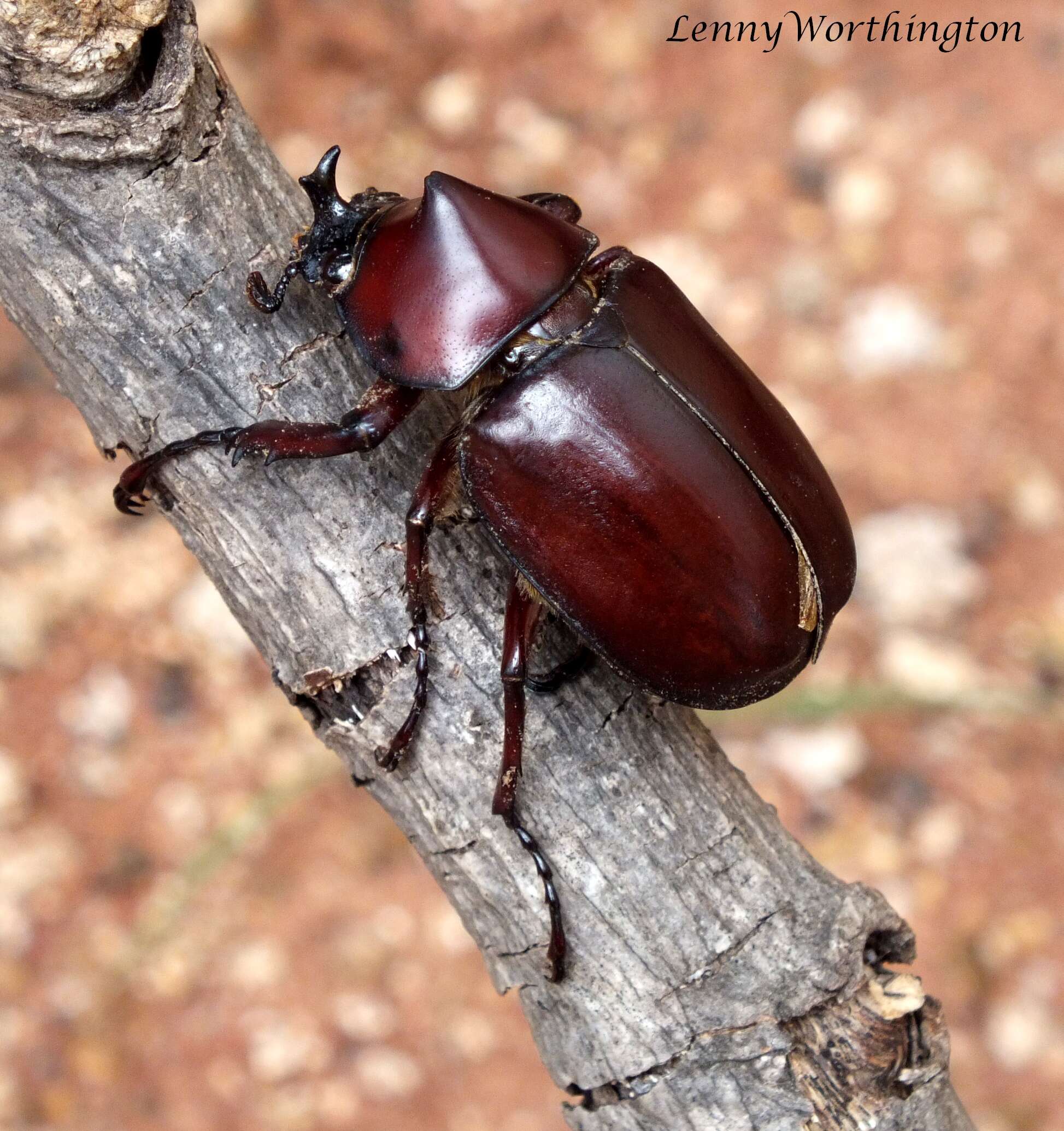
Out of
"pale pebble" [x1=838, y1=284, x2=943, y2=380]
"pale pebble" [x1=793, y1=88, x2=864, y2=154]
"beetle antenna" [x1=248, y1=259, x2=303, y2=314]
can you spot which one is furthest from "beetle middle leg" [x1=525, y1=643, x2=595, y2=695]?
"pale pebble" [x1=793, y1=88, x2=864, y2=154]

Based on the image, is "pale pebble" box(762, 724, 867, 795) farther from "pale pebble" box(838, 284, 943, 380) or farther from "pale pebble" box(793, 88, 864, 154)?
"pale pebble" box(793, 88, 864, 154)

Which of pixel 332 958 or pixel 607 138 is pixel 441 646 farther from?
pixel 607 138

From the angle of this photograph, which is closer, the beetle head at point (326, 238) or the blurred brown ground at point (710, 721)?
the beetle head at point (326, 238)

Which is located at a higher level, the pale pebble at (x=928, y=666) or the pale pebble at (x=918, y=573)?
the pale pebble at (x=918, y=573)

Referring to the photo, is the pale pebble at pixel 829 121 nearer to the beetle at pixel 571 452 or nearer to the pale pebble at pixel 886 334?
the pale pebble at pixel 886 334

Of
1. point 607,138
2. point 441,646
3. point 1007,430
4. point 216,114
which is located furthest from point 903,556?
point 216,114

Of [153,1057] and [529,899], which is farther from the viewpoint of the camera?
[153,1057]
